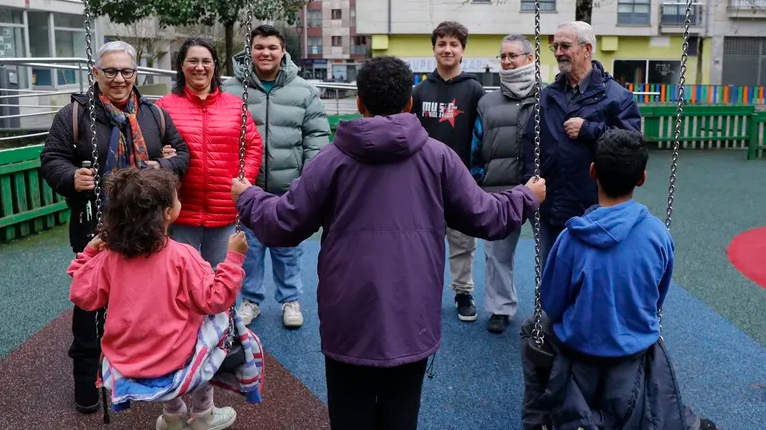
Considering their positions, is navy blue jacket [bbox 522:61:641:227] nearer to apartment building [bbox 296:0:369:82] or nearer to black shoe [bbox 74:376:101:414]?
black shoe [bbox 74:376:101:414]

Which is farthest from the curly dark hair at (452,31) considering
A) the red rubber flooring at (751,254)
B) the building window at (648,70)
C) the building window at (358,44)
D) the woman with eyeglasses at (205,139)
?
the building window at (358,44)

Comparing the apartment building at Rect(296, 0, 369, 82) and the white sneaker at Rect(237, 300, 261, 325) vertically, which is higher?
the apartment building at Rect(296, 0, 369, 82)

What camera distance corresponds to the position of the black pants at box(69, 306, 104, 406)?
329 cm

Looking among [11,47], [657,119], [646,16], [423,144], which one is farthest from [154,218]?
[646,16]

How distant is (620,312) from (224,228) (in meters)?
2.28

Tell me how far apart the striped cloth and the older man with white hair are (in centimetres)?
174

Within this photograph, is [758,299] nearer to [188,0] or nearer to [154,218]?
[154,218]

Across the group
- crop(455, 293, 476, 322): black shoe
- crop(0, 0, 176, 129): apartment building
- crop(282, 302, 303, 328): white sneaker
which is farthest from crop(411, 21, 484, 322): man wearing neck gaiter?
crop(0, 0, 176, 129): apartment building

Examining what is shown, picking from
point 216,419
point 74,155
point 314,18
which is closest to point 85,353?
point 216,419

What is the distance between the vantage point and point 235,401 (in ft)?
11.9

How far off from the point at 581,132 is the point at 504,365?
135 centimetres

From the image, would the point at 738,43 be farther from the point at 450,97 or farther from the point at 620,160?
the point at 620,160

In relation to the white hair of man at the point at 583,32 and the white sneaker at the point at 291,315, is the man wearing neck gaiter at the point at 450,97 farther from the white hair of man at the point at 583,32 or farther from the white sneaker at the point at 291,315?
the white sneaker at the point at 291,315

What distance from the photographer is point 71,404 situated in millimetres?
3545
